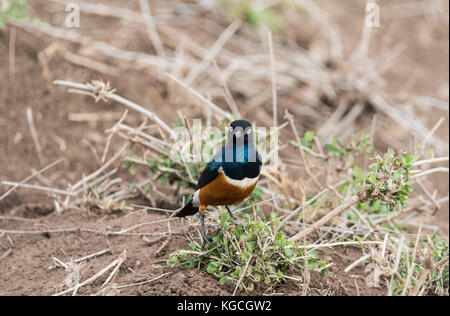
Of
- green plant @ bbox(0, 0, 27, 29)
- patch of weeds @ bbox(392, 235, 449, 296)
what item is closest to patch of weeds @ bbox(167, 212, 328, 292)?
patch of weeds @ bbox(392, 235, 449, 296)

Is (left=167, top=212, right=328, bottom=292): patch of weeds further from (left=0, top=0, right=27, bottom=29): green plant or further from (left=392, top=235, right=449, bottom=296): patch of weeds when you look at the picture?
(left=0, top=0, right=27, bottom=29): green plant

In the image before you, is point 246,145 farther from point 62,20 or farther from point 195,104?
point 62,20

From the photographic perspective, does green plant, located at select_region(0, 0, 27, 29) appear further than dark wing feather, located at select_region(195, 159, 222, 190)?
Yes

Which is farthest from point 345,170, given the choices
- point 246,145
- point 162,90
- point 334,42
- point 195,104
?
point 334,42

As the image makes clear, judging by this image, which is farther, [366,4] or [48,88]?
[366,4]

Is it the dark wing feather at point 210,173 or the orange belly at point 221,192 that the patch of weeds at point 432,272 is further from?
the dark wing feather at point 210,173

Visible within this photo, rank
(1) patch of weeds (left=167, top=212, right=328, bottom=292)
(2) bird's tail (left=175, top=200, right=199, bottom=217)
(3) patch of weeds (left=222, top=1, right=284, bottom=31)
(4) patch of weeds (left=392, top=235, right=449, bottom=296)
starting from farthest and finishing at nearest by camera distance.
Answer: (3) patch of weeds (left=222, top=1, right=284, bottom=31) → (2) bird's tail (left=175, top=200, right=199, bottom=217) → (4) patch of weeds (left=392, top=235, right=449, bottom=296) → (1) patch of weeds (left=167, top=212, right=328, bottom=292)

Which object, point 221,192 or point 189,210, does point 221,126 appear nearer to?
point 189,210
